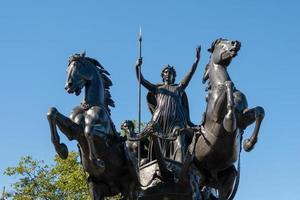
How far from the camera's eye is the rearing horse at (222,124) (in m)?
10.5

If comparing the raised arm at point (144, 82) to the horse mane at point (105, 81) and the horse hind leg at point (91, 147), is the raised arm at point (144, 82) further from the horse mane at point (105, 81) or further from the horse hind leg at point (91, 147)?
the horse hind leg at point (91, 147)

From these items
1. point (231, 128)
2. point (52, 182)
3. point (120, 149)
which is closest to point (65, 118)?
point (120, 149)

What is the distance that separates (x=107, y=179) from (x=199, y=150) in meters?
1.82

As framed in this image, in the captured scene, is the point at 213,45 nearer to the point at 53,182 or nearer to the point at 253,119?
the point at 253,119

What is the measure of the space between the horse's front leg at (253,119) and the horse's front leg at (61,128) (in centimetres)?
293

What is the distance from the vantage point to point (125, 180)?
38.1 ft

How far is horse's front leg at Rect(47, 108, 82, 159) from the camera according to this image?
10.6 metres

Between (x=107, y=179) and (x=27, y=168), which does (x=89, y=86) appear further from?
(x=27, y=168)

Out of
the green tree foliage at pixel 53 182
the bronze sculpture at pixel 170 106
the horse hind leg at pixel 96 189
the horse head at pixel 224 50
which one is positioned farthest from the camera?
the green tree foliage at pixel 53 182

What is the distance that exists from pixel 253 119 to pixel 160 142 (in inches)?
95.3

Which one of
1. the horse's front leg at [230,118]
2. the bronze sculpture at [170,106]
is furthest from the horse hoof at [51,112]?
the horse's front leg at [230,118]

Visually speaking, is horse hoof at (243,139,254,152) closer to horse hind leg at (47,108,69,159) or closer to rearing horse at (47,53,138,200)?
rearing horse at (47,53,138,200)

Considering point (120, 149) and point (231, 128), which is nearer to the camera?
point (231, 128)

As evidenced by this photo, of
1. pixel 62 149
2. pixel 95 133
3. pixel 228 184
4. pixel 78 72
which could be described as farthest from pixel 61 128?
pixel 228 184
